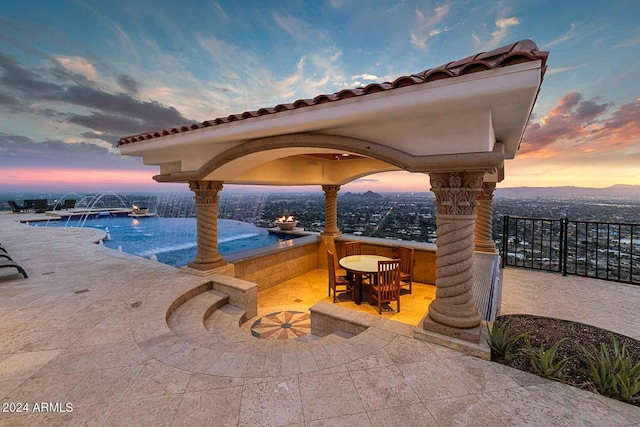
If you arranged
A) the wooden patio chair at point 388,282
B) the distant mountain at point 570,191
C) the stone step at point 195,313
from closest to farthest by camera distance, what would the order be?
the stone step at point 195,313
the wooden patio chair at point 388,282
the distant mountain at point 570,191

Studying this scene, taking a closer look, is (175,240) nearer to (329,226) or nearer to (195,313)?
(329,226)

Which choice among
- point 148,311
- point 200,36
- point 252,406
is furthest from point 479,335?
point 200,36

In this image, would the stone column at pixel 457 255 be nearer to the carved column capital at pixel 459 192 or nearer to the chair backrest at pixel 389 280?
the carved column capital at pixel 459 192

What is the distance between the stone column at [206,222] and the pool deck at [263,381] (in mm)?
1760

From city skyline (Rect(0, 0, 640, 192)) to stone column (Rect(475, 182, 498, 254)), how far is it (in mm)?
2161

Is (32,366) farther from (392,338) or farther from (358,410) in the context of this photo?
(392,338)

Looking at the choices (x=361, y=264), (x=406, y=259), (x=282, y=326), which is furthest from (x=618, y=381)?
(x=282, y=326)

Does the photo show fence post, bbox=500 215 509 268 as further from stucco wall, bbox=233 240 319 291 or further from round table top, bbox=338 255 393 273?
stucco wall, bbox=233 240 319 291

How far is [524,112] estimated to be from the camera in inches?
111

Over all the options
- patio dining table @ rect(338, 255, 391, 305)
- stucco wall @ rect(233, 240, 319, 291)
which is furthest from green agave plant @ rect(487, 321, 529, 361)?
stucco wall @ rect(233, 240, 319, 291)

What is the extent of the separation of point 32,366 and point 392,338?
12.9 feet

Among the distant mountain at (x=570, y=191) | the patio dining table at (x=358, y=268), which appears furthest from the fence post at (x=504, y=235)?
the distant mountain at (x=570, y=191)

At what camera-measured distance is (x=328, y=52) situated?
332 inches

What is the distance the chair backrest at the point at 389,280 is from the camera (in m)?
5.23
